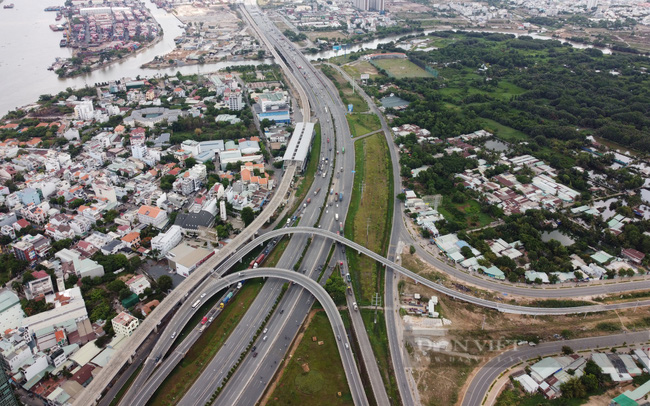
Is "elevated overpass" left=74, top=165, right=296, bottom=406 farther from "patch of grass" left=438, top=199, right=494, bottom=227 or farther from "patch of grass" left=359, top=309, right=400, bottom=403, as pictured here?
"patch of grass" left=438, top=199, right=494, bottom=227

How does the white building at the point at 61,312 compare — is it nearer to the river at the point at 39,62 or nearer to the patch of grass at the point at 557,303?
the patch of grass at the point at 557,303

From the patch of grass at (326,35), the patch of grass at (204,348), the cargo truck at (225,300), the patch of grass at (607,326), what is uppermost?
the patch of grass at (326,35)

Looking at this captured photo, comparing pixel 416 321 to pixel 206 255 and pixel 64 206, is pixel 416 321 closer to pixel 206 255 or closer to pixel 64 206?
pixel 206 255

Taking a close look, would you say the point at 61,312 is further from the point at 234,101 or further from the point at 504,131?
the point at 504,131

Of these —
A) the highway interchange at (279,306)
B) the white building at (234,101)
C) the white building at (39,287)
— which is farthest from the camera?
the white building at (234,101)

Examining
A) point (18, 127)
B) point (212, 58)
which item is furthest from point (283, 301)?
point (212, 58)

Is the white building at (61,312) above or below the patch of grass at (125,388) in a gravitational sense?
above

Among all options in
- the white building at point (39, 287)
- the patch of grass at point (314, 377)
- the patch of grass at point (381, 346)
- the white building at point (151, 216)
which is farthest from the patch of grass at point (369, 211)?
the white building at point (39, 287)
